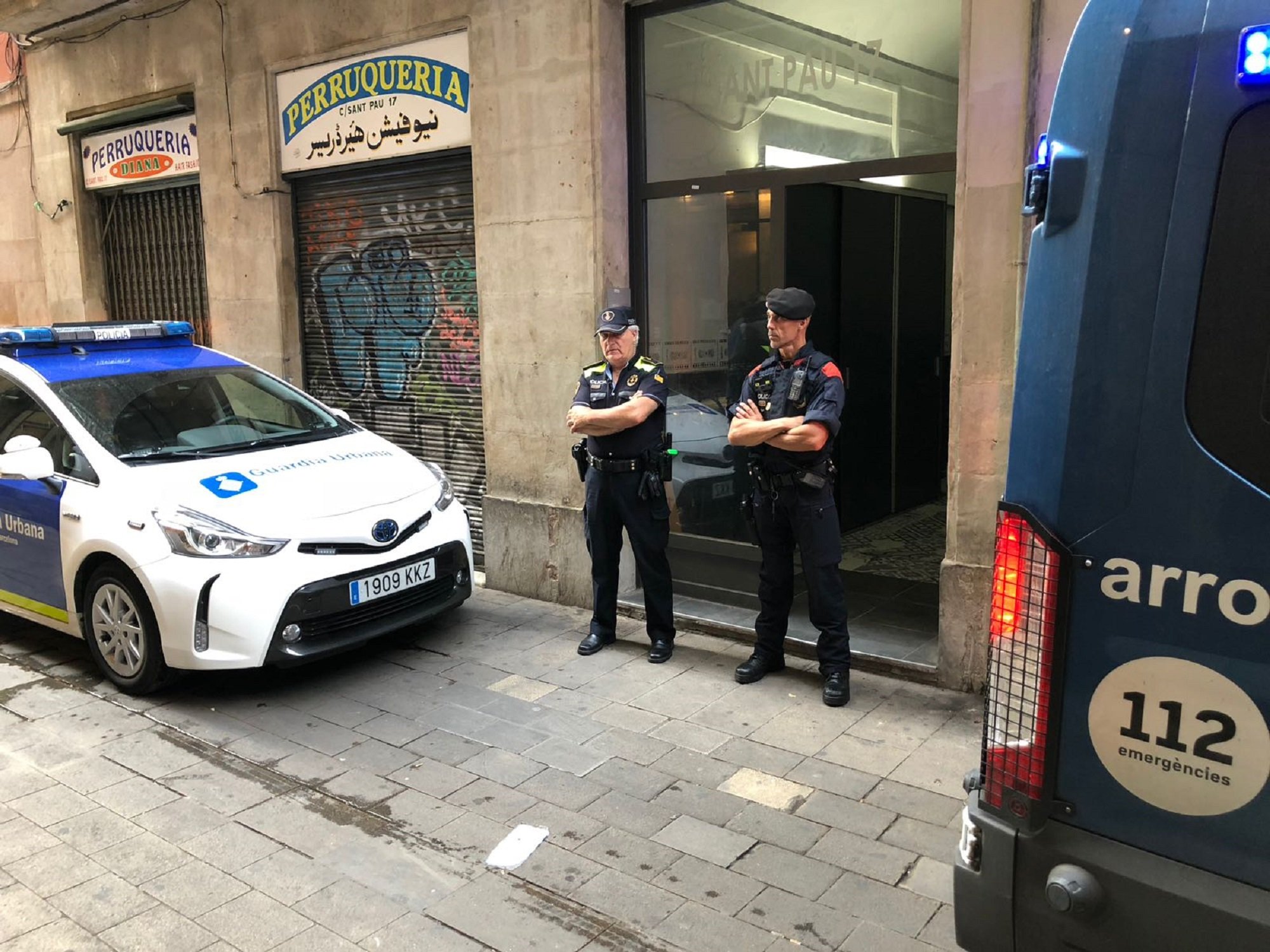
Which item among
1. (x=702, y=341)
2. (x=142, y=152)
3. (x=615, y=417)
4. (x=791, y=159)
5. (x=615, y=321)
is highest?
(x=142, y=152)

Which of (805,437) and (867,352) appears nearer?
(805,437)

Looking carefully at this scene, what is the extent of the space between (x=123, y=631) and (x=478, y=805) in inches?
90.5

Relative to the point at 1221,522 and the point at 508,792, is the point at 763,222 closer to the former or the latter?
the point at 508,792

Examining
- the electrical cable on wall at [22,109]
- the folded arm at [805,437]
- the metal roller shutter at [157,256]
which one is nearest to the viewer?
the folded arm at [805,437]

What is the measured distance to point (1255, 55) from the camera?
5.94ft

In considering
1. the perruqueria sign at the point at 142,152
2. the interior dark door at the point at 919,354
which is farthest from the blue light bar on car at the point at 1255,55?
the perruqueria sign at the point at 142,152

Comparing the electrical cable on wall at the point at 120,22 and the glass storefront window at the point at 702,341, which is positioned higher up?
the electrical cable on wall at the point at 120,22

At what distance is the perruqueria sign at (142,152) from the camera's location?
30.7 ft

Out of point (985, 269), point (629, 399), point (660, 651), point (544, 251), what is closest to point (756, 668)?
point (660, 651)

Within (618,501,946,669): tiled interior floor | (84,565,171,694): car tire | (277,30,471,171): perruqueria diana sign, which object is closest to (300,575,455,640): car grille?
(84,565,171,694): car tire

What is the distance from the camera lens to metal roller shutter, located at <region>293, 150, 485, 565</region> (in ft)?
24.6

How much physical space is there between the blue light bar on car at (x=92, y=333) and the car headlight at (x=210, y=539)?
174cm

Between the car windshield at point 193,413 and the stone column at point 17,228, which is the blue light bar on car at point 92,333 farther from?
the stone column at point 17,228

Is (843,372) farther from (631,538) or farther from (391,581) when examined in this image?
(391,581)
